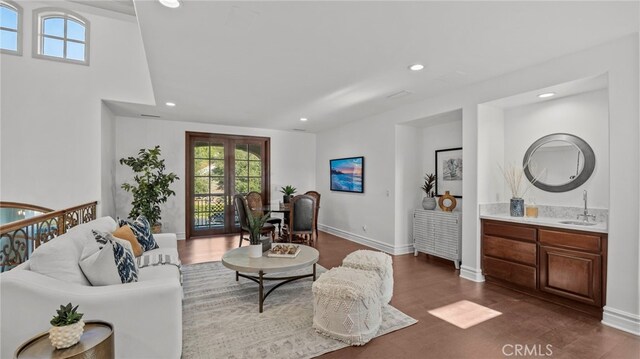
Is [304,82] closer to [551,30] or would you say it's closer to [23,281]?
[551,30]

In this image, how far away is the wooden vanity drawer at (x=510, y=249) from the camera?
10.5ft

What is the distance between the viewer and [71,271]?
1.86 metres

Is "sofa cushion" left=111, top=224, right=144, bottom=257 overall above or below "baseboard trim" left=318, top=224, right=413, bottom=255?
above

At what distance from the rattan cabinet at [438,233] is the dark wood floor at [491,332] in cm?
60

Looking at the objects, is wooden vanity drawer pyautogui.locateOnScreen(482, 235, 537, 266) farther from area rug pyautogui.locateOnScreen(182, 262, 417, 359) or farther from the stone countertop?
area rug pyautogui.locateOnScreen(182, 262, 417, 359)

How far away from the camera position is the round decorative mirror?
10.5 ft

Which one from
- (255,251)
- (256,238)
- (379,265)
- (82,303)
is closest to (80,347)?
(82,303)

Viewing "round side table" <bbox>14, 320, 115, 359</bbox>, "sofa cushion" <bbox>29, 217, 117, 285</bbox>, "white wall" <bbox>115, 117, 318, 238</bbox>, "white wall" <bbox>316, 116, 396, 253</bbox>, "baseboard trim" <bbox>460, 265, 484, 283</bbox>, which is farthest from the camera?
"white wall" <bbox>115, 117, 318, 238</bbox>

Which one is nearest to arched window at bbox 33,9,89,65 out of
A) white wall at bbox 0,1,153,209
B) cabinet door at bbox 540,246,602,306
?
white wall at bbox 0,1,153,209

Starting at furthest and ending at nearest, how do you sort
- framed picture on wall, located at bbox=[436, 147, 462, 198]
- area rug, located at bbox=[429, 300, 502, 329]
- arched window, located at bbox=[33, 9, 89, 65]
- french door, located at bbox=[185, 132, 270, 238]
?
1. french door, located at bbox=[185, 132, 270, 238]
2. framed picture on wall, located at bbox=[436, 147, 462, 198]
3. arched window, located at bbox=[33, 9, 89, 65]
4. area rug, located at bbox=[429, 300, 502, 329]

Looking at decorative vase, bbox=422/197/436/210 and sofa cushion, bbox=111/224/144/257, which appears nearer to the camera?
sofa cushion, bbox=111/224/144/257

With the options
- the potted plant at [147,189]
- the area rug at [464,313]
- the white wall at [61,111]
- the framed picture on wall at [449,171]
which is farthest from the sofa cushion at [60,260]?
the framed picture on wall at [449,171]

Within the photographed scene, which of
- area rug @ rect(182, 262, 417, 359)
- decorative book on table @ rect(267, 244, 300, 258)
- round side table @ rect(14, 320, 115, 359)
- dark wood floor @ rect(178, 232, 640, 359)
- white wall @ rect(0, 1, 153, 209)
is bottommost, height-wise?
dark wood floor @ rect(178, 232, 640, 359)

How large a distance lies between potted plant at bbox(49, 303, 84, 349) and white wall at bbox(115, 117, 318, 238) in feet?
15.6
